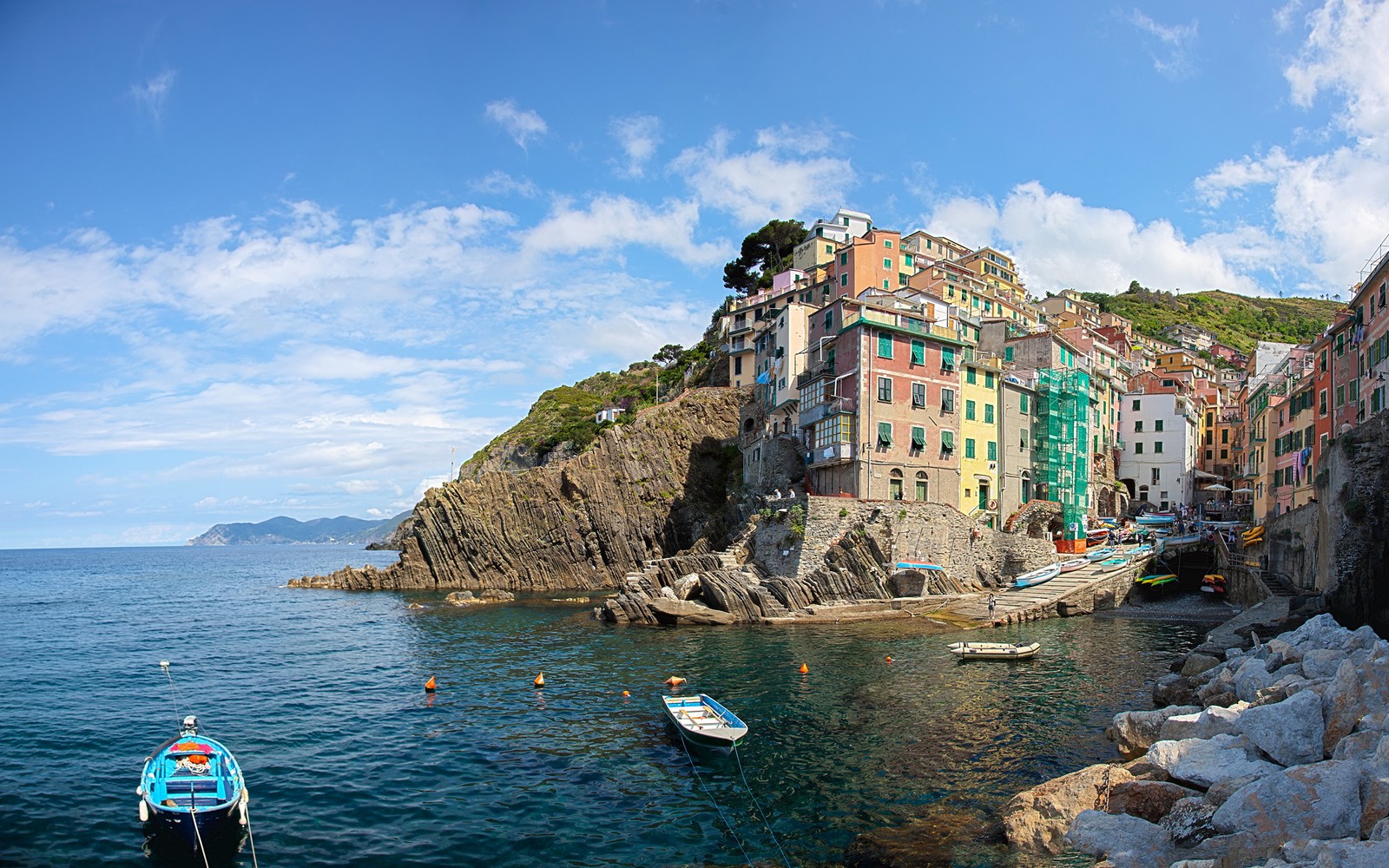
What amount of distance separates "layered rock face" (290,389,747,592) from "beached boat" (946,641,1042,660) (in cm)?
4184

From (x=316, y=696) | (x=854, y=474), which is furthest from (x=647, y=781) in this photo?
(x=854, y=474)

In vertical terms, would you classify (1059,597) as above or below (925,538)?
below

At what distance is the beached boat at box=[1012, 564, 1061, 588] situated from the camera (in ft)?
191

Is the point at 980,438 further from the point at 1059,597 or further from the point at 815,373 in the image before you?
the point at 1059,597

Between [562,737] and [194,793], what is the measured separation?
34.6 feet

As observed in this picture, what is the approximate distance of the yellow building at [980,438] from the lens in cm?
6384

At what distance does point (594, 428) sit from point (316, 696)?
3010 inches

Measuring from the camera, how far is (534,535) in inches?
3201

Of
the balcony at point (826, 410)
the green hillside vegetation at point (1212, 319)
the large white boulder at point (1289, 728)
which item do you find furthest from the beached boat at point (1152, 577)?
the green hillside vegetation at point (1212, 319)

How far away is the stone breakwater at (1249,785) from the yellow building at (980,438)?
38031 mm

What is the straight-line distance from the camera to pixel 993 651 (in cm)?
3875

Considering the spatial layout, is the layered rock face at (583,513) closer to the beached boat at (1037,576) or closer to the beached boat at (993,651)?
the beached boat at (1037,576)

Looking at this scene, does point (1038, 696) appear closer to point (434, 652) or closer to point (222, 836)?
point (222, 836)

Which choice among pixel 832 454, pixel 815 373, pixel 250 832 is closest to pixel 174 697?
pixel 250 832
